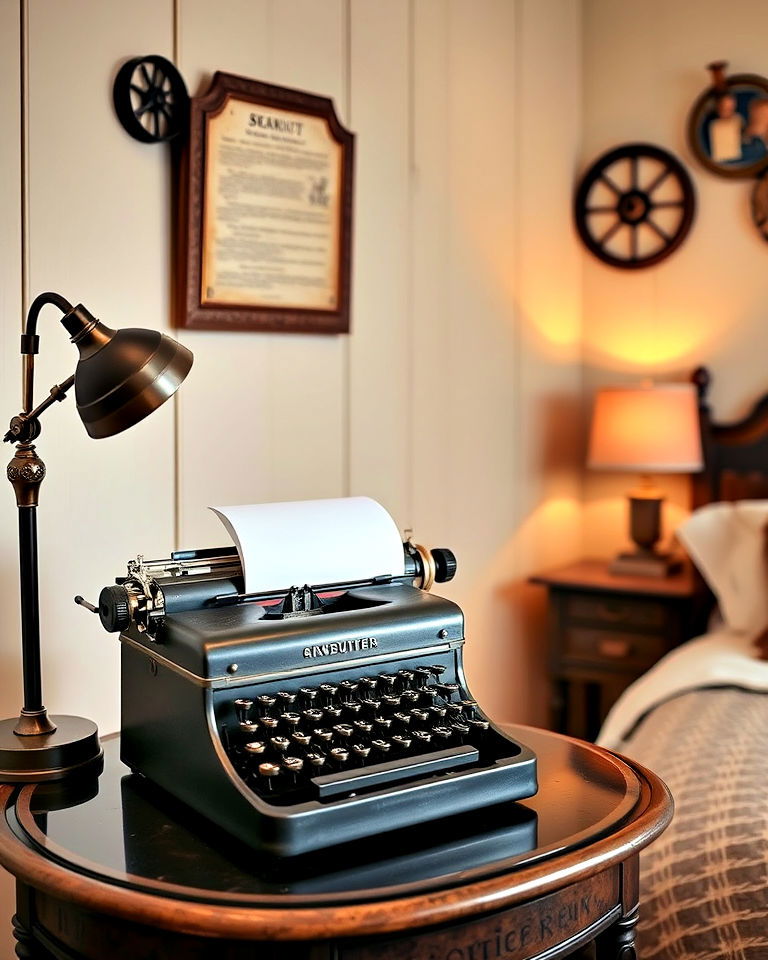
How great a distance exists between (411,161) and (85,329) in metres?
1.69

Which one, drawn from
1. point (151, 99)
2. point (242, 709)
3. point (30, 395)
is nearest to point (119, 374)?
point (30, 395)

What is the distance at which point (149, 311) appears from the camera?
7.70ft

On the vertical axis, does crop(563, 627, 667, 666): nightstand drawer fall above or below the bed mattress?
above

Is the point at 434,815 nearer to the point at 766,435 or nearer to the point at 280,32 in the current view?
the point at 280,32

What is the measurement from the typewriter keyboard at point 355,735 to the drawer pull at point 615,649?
1.93 metres

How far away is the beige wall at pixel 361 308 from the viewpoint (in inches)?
85.3

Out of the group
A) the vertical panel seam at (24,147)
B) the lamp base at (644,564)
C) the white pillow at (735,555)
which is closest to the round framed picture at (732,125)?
the white pillow at (735,555)

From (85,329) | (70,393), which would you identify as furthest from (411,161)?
(85,329)

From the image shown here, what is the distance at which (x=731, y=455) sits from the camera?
3510 mm

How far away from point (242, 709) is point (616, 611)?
7.23ft

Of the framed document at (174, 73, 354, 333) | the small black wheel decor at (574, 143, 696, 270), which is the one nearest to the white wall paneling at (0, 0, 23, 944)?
the framed document at (174, 73, 354, 333)

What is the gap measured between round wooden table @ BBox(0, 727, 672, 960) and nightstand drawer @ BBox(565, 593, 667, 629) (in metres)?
1.85

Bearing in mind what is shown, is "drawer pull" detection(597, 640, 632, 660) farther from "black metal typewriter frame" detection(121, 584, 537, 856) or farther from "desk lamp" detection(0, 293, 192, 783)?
"desk lamp" detection(0, 293, 192, 783)

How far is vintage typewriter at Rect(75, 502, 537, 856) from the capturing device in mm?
1285
